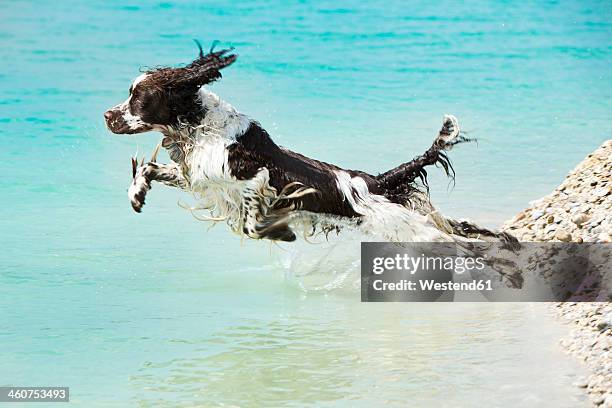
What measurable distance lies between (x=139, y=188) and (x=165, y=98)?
1.76ft

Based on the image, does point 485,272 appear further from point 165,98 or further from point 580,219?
point 165,98

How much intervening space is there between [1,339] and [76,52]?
8.86m

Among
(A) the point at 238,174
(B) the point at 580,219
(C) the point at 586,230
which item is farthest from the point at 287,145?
(A) the point at 238,174

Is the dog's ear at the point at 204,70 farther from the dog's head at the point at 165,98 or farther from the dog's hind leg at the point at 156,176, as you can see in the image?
the dog's hind leg at the point at 156,176

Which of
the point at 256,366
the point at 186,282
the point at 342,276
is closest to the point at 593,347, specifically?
the point at 256,366

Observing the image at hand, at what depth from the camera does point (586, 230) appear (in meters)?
7.42

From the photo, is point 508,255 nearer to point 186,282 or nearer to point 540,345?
point 540,345

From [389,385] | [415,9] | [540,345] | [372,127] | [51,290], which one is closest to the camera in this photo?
[389,385]

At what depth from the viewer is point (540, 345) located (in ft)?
20.5

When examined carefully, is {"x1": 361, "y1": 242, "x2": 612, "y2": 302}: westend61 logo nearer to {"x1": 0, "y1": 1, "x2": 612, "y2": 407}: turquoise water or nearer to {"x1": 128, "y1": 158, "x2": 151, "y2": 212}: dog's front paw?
{"x1": 0, "y1": 1, "x2": 612, "y2": 407}: turquoise water

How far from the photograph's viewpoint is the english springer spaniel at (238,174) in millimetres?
6066

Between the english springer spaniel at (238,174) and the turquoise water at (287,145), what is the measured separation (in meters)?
0.73

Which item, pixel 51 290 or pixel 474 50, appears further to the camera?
pixel 474 50

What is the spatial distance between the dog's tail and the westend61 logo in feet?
1.26
